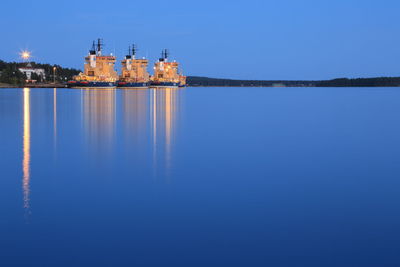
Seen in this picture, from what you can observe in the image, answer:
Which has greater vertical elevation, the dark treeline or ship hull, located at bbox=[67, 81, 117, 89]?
the dark treeline

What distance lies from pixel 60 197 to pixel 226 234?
14.1 feet

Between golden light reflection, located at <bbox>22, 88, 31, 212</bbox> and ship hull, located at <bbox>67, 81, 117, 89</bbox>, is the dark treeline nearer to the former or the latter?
ship hull, located at <bbox>67, 81, 117, 89</bbox>

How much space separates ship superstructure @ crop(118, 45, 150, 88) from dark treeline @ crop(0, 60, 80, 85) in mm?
30681

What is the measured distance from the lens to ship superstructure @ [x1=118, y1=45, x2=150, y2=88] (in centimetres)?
15600

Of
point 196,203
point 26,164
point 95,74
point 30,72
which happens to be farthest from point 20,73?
point 196,203

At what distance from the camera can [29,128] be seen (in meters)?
26.1

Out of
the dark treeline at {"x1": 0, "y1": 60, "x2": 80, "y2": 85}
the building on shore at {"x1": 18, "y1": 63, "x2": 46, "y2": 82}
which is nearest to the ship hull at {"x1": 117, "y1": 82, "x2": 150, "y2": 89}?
the dark treeline at {"x1": 0, "y1": 60, "x2": 80, "y2": 85}

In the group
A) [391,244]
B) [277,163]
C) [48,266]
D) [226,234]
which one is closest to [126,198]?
[226,234]

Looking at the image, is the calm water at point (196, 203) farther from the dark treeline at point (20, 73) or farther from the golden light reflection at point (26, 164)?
the dark treeline at point (20, 73)

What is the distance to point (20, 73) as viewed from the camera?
161m

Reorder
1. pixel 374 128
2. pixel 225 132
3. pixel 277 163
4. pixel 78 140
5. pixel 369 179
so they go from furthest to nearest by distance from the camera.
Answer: pixel 374 128 → pixel 225 132 → pixel 78 140 → pixel 277 163 → pixel 369 179

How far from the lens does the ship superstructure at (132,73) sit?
156000 millimetres

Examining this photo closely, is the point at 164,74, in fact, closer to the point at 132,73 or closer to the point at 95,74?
the point at 132,73

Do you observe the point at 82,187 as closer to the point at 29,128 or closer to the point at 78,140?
the point at 78,140
